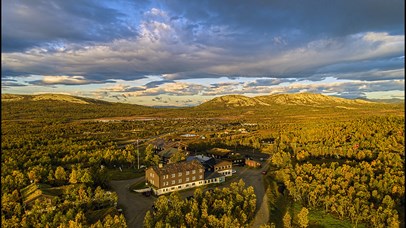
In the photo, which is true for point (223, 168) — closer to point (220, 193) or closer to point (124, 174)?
point (220, 193)

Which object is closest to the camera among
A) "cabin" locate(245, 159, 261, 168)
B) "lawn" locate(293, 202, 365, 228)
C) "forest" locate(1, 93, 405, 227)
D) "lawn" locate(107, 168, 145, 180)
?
"forest" locate(1, 93, 405, 227)

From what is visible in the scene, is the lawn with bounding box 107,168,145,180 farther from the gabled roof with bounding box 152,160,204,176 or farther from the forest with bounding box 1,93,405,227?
the gabled roof with bounding box 152,160,204,176

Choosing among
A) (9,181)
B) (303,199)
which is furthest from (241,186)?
(9,181)

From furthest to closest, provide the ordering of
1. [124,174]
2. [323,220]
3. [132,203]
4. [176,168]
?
[124,174] → [176,168] → [132,203] → [323,220]

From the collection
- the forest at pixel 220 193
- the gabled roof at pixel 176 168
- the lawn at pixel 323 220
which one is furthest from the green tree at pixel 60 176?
the lawn at pixel 323 220

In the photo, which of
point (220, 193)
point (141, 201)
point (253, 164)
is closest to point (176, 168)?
point (141, 201)

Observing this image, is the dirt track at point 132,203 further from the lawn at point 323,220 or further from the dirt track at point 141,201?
the lawn at point 323,220

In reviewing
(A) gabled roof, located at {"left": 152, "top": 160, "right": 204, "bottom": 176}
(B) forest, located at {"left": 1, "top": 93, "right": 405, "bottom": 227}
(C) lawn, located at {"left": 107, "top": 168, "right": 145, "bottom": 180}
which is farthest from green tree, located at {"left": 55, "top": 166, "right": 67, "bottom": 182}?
(A) gabled roof, located at {"left": 152, "top": 160, "right": 204, "bottom": 176}

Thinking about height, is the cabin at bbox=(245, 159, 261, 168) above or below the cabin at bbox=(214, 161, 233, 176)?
below

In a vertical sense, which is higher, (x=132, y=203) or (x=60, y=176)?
(x=60, y=176)

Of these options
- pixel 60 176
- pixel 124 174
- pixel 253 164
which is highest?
pixel 60 176

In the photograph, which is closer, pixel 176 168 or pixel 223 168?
pixel 176 168

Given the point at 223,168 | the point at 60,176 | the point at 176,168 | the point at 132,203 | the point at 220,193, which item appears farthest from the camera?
the point at 223,168
